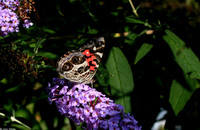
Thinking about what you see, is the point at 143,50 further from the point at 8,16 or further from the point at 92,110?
the point at 8,16

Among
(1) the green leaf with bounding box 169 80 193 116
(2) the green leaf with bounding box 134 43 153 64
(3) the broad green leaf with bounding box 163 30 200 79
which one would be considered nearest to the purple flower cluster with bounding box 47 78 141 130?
(1) the green leaf with bounding box 169 80 193 116

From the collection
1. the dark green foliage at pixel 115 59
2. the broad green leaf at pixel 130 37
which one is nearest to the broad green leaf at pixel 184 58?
the dark green foliage at pixel 115 59

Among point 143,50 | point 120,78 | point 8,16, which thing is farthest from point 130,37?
point 8,16

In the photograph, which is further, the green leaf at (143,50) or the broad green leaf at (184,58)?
the green leaf at (143,50)

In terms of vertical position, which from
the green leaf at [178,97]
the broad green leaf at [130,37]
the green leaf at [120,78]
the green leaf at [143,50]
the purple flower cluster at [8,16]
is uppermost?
the purple flower cluster at [8,16]

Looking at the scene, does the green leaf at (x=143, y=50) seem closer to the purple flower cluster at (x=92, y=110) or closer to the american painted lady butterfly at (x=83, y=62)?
the american painted lady butterfly at (x=83, y=62)

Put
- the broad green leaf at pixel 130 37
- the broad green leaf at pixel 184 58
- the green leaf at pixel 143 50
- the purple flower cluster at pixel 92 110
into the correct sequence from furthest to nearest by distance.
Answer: the broad green leaf at pixel 130 37 → the green leaf at pixel 143 50 → the broad green leaf at pixel 184 58 → the purple flower cluster at pixel 92 110
